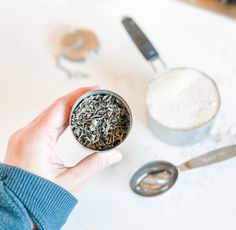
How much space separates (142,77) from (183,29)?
11 centimetres

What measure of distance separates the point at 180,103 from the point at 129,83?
0.36ft

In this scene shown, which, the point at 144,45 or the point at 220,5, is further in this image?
the point at 220,5

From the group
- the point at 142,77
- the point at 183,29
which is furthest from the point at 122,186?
the point at 183,29

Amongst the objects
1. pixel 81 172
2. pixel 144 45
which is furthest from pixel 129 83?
pixel 81 172

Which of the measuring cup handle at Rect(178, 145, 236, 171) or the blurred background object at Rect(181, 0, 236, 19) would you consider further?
the blurred background object at Rect(181, 0, 236, 19)

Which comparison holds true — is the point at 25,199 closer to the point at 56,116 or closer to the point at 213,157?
the point at 56,116

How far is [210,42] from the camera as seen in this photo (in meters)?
0.60

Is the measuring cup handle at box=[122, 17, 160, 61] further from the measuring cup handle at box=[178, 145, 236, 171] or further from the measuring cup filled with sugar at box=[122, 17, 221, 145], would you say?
the measuring cup handle at box=[178, 145, 236, 171]

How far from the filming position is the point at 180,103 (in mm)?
489

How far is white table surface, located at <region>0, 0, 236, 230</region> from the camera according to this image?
47 cm

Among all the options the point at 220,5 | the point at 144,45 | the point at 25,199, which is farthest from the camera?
the point at 220,5

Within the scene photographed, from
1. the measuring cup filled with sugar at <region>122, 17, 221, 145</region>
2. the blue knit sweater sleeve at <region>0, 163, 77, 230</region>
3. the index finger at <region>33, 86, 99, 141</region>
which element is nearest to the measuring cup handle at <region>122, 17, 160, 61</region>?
the measuring cup filled with sugar at <region>122, 17, 221, 145</region>

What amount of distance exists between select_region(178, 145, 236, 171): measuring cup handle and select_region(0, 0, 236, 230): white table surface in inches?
0.5

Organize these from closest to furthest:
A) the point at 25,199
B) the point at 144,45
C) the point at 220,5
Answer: the point at 25,199 < the point at 144,45 < the point at 220,5
